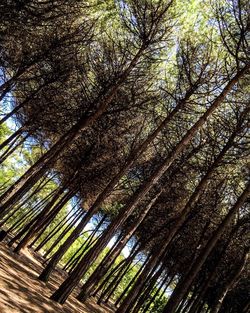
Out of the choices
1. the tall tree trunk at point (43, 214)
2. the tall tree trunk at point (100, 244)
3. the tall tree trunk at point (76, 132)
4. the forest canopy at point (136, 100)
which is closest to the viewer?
the tall tree trunk at point (100, 244)

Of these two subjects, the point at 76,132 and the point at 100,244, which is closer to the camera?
the point at 100,244

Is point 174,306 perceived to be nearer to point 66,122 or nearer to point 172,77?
point 66,122

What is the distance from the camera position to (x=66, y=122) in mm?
12555

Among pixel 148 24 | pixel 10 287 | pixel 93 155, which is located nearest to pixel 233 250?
pixel 93 155

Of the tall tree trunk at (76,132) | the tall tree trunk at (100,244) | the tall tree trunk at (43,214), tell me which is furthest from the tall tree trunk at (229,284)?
the tall tree trunk at (76,132)

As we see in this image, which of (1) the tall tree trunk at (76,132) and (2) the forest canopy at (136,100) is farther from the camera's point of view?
(1) the tall tree trunk at (76,132)

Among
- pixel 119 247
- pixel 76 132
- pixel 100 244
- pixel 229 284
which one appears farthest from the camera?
pixel 229 284

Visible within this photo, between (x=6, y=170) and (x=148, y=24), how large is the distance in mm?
32986

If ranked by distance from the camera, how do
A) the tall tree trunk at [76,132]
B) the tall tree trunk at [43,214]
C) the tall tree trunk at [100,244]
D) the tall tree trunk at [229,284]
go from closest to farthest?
the tall tree trunk at [100,244]
the tall tree trunk at [76,132]
the tall tree trunk at [229,284]
the tall tree trunk at [43,214]

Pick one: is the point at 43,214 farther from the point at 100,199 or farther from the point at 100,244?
the point at 100,244

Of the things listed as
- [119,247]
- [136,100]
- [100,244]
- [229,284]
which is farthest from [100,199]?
[229,284]

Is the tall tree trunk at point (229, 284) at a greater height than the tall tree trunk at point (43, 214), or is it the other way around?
the tall tree trunk at point (229, 284)

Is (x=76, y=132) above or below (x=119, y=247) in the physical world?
above

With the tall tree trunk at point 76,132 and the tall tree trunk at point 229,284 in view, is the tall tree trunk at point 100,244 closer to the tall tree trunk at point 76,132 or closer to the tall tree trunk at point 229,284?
the tall tree trunk at point 76,132
